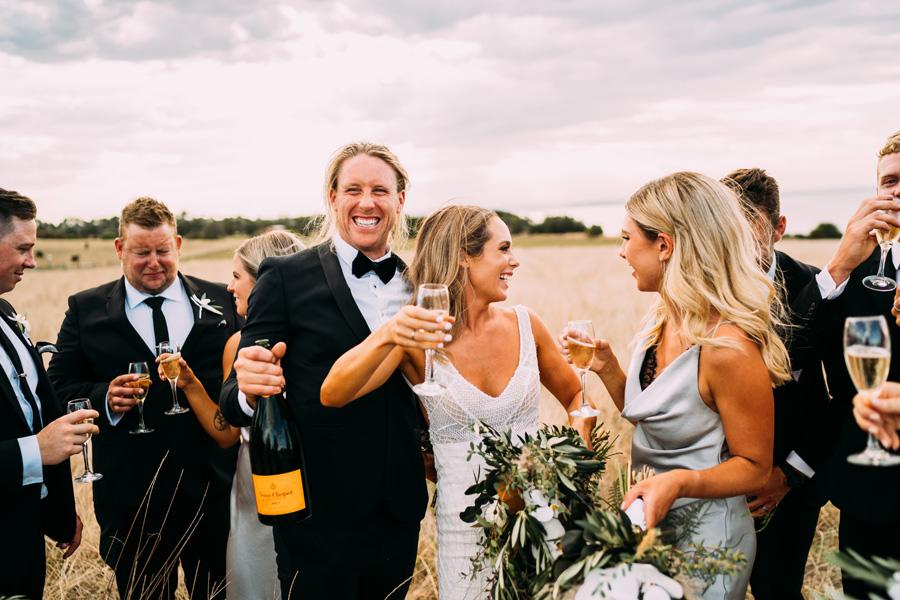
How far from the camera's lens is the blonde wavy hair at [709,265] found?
9.23 feet

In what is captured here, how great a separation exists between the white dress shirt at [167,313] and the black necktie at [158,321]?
0.8 inches

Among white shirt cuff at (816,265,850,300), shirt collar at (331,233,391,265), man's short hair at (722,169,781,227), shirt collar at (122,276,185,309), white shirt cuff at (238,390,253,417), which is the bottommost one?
white shirt cuff at (238,390,253,417)

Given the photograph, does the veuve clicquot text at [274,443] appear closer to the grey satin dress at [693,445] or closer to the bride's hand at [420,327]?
the bride's hand at [420,327]

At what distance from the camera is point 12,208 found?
3590 millimetres

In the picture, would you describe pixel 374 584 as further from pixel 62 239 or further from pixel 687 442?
pixel 62 239

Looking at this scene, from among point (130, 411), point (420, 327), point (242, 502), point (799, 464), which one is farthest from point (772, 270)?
point (130, 411)

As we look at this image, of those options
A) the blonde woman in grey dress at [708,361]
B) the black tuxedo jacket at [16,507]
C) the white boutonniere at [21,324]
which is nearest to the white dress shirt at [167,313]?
the white boutonniere at [21,324]

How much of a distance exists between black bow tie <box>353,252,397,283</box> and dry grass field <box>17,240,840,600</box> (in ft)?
6.91

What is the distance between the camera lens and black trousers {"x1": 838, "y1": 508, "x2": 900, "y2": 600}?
9.45ft

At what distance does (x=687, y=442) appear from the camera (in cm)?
290

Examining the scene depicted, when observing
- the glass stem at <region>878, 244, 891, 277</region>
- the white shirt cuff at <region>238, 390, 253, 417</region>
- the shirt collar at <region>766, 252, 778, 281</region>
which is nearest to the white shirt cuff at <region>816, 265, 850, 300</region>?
the glass stem at <region>878, 244, 891, 277</region>

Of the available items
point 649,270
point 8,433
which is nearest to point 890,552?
point 649,270

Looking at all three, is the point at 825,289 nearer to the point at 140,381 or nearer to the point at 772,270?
the point at 772,270

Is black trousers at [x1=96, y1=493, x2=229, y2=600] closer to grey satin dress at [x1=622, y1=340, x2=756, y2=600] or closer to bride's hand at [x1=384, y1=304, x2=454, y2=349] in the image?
bride's hand at [x1=384, y1=304, x2=454, y2=349]
